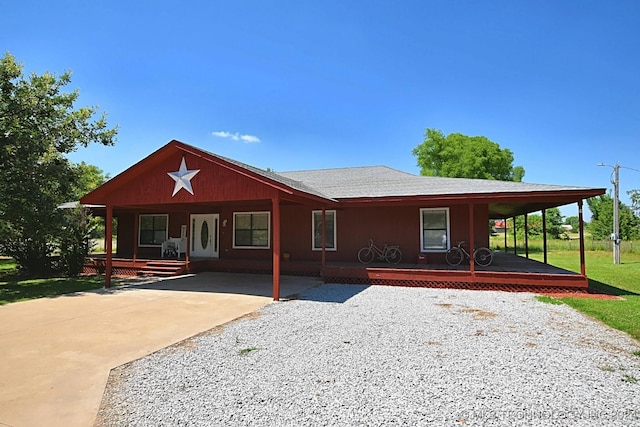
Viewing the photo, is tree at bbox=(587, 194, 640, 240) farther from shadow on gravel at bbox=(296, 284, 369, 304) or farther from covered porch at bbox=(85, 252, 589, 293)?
shadow on gravel at bbox=(296, 284, 369, 304)

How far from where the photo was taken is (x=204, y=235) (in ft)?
48.0

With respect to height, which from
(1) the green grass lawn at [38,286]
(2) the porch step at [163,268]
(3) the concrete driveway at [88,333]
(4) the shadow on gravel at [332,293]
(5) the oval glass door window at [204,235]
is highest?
(5) the oval glass door window at [204,235]

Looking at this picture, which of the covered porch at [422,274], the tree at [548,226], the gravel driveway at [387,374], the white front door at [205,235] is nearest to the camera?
the gravel driveway at [387,374]

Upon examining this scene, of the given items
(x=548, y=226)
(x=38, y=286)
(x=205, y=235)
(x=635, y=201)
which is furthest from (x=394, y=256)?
(x=635, y=201)

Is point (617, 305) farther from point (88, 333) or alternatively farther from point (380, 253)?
point (88, 333)

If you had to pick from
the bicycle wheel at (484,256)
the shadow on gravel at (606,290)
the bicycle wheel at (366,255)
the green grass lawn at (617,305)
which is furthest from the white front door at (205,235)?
the shadow on gravel at (606,290)

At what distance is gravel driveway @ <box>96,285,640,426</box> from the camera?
3006 millimetres

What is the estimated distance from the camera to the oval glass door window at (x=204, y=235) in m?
14.6

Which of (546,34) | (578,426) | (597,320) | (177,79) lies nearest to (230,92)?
(177,79)

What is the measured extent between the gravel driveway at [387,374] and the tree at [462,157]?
1252 inches

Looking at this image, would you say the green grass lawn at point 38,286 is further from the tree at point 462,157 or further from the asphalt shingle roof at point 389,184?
the tree at point 462,157

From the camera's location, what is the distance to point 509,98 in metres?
16.5

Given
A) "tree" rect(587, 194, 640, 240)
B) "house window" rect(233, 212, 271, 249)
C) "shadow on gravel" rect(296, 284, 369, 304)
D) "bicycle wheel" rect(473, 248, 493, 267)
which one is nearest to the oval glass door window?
"house window" rect(233, 212, 271, 249)

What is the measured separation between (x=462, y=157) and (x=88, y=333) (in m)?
36.6
